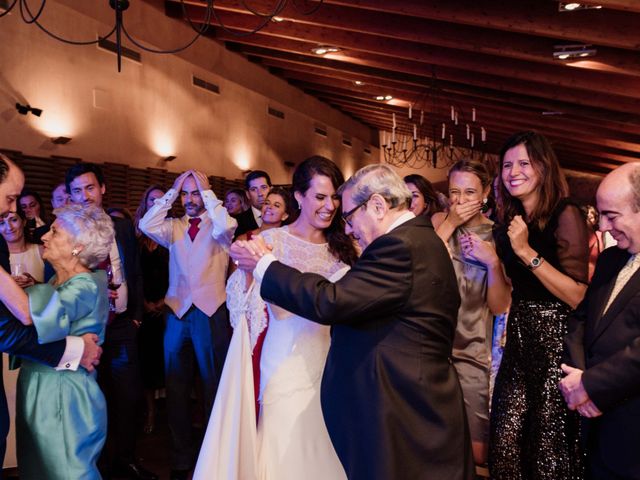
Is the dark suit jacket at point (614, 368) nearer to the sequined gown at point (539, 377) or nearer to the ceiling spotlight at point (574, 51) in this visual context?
the sequined gown at point (539, 377)

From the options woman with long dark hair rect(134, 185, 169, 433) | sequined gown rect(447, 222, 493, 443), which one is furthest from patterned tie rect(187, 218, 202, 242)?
sequined gown rect(447, 222, 493, 443)

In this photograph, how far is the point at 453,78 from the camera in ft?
27.7

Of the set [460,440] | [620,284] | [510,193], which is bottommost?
[460,440]

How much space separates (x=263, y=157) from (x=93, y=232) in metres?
8.88

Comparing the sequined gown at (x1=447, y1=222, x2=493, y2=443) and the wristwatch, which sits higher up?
the wristwatch

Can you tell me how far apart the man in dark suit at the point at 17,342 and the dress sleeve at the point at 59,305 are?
0.04m

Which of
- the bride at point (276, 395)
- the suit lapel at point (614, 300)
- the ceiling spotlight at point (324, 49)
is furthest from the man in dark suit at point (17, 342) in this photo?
the ceiling spotlight at point (324, 49)

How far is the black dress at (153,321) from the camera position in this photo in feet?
15.9

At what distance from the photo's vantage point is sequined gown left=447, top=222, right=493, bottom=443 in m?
3.16

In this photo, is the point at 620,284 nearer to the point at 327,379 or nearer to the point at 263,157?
the point at 327,379

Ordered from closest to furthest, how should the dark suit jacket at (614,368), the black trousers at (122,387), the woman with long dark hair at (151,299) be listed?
the dark suit jacket at (614,368) < the black trousers at (122,387) < the woman with long dark hair at (151,299)

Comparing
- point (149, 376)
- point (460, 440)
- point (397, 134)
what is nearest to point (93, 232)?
point (460, 440)

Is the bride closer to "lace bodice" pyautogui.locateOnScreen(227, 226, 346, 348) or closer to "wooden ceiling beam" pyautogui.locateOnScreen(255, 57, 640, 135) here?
"lace bodice" pyautogui.locateOnScreen(227, 226, 346, 348)

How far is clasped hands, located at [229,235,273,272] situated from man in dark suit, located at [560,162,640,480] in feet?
3.57
